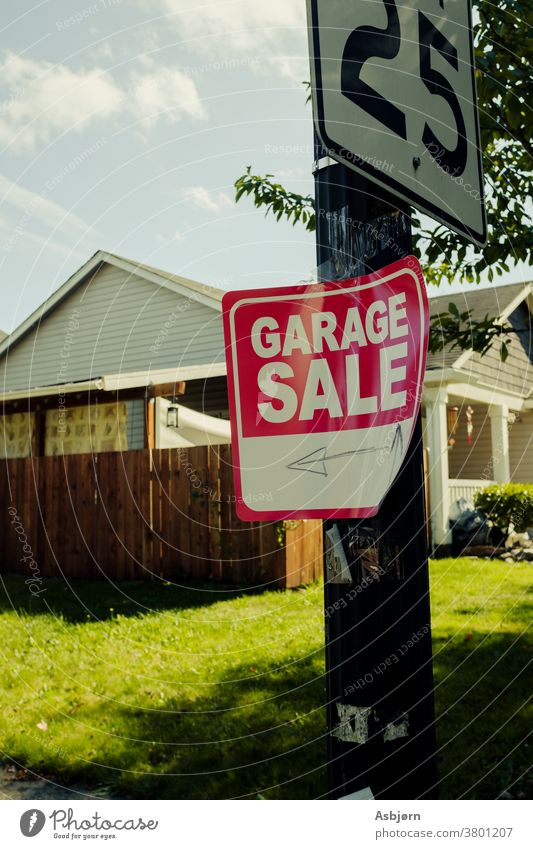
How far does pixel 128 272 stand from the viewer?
15.7 metres

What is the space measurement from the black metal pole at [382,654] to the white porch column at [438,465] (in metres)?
10.6

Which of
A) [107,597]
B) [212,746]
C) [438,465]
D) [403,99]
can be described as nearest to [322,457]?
[403,99]

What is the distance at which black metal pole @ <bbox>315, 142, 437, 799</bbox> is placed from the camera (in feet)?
5.59

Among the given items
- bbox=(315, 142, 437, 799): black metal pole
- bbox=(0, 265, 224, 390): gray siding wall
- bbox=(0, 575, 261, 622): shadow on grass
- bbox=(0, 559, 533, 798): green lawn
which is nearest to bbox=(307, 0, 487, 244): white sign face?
bbox=(315, 142, 437, 799): black metal pole

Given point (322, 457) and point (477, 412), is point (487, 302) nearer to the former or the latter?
point (477, 412)

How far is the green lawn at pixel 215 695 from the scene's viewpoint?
365 cm

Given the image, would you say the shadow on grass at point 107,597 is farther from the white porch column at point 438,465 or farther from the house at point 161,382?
the white porch column at point 438,465

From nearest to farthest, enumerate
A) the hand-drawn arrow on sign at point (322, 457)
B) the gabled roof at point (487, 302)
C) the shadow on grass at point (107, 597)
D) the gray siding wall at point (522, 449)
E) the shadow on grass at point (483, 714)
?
the hand-drawn arrow on sign at point (322, 457) → the shadow on grass at point (483, 714) → the shadow on grass at point (107, 597) → the gabled roof at point (487, 302) → the gray siding wall at point (522, 449)

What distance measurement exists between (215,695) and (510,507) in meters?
9.01

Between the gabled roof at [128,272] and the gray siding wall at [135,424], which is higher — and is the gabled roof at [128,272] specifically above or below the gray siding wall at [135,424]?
above

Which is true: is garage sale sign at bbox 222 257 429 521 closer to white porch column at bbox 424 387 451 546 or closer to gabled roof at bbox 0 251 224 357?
white porch column at bbox 424 387 451 546

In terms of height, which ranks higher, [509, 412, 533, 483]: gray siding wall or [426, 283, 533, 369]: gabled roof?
[426, 283, 533, 369]: gabled roof

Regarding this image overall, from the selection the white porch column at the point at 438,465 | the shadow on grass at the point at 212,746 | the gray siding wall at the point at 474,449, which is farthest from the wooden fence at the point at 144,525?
the gray siding wall at the point at 474,449

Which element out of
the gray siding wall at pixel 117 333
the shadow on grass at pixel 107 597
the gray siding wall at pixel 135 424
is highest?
the gray siding wall at pixel 117 333
